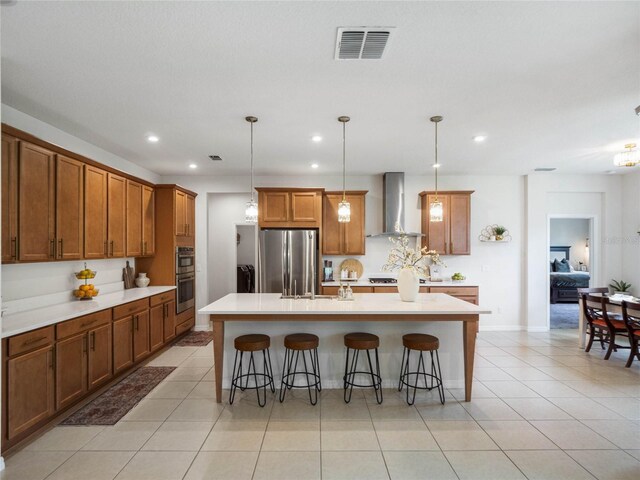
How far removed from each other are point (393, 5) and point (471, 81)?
3.86 feet

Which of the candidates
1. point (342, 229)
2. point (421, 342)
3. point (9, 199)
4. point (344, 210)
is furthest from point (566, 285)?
point (9, 199)

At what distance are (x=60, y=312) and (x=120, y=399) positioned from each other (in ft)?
3.37

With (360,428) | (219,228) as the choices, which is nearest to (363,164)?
(219,228)

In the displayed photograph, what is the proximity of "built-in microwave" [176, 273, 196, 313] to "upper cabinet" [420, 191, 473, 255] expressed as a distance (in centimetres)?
414

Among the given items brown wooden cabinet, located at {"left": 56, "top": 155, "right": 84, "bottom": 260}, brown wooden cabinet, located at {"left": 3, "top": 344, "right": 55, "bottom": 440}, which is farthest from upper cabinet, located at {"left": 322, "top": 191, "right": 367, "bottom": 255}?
brown wooden cabinet, located at {"left": 3, "top": 344, "right": 55, "bottom": 440}

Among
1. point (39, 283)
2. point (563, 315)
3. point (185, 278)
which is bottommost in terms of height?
point (563, 315)

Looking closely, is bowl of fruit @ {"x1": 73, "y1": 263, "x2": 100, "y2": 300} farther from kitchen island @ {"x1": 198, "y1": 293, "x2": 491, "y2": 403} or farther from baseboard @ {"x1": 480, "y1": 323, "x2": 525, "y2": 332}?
baseboard @ {"x1": 480, "y1": 323, "x2": 525, "y2": 332}

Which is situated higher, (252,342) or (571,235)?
(571,235)

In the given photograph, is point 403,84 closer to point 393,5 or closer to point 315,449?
point 393,5

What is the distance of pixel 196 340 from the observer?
18.5 feet

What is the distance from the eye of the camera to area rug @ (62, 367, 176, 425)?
9.99 feet

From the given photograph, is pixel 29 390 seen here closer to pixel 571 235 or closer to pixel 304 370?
pixel 304 370

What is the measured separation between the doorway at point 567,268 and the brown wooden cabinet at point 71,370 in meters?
7.69

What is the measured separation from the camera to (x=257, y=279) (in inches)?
226
